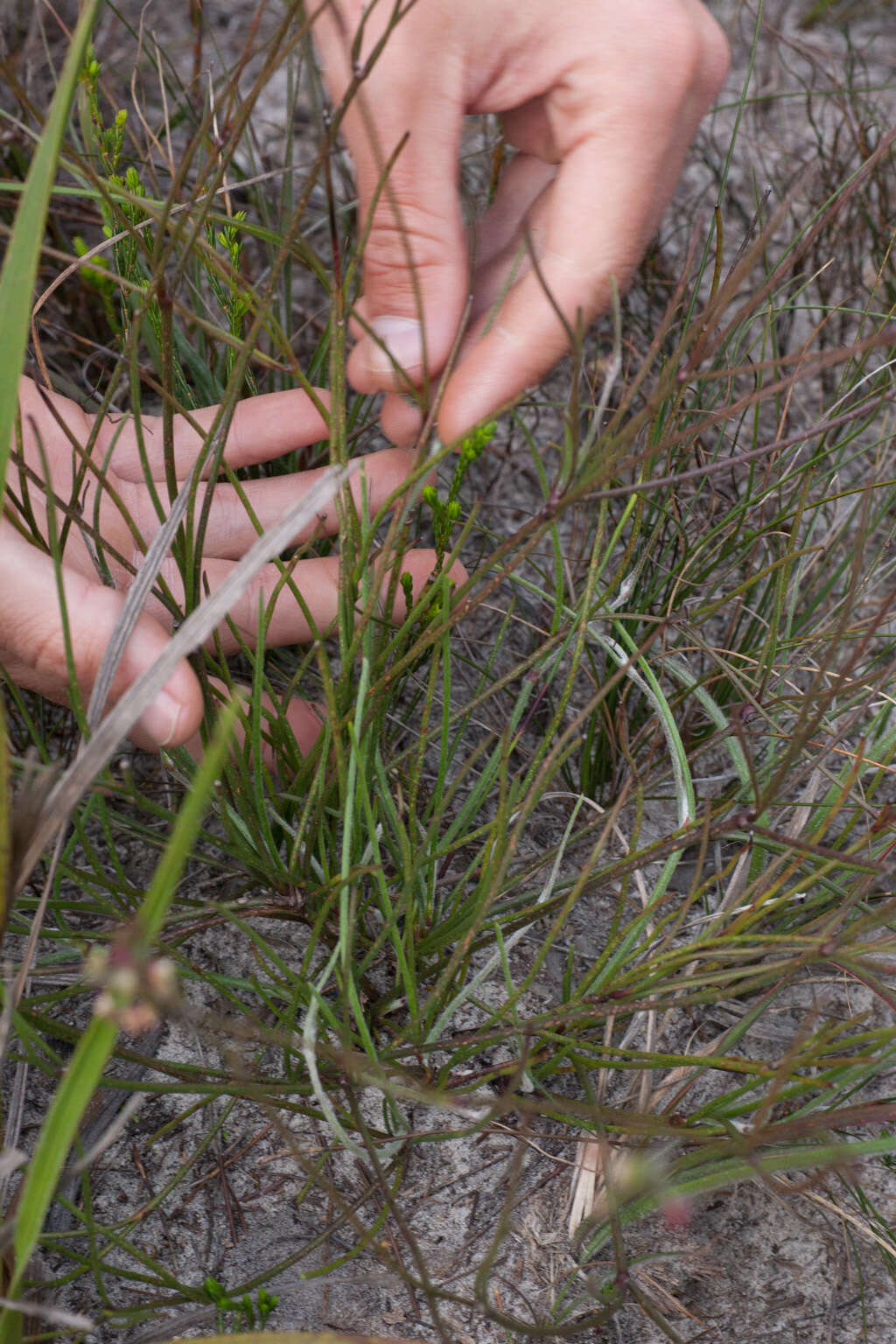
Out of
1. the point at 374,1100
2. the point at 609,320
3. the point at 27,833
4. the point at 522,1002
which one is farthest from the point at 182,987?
the point at 609,320

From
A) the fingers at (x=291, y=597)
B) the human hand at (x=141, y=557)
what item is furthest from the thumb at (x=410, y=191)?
the fingers at (x=291, y=597)

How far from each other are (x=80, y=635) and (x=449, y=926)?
375 millimetres

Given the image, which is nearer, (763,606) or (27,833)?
(27,833)

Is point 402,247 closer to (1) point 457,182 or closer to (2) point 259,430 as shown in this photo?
(1) point 457,182

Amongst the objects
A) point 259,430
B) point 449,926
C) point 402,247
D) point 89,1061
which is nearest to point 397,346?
point 402,247

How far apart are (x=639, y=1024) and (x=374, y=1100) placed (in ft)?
0.83

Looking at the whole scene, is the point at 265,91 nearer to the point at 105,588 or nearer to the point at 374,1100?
the point at 105,588

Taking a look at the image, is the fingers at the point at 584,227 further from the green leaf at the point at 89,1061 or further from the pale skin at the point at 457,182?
the green leaf at the point at 89,1061

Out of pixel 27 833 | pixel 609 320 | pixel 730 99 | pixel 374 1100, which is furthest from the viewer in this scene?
pixel 730 99

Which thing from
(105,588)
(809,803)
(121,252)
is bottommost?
(809,803)

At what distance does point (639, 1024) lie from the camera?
812 millimetres

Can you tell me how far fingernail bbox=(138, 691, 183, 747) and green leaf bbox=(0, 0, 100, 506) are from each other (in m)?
0.19

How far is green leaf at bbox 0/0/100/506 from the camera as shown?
0.55m

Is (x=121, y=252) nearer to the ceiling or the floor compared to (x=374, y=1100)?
nearer to the ceiling
